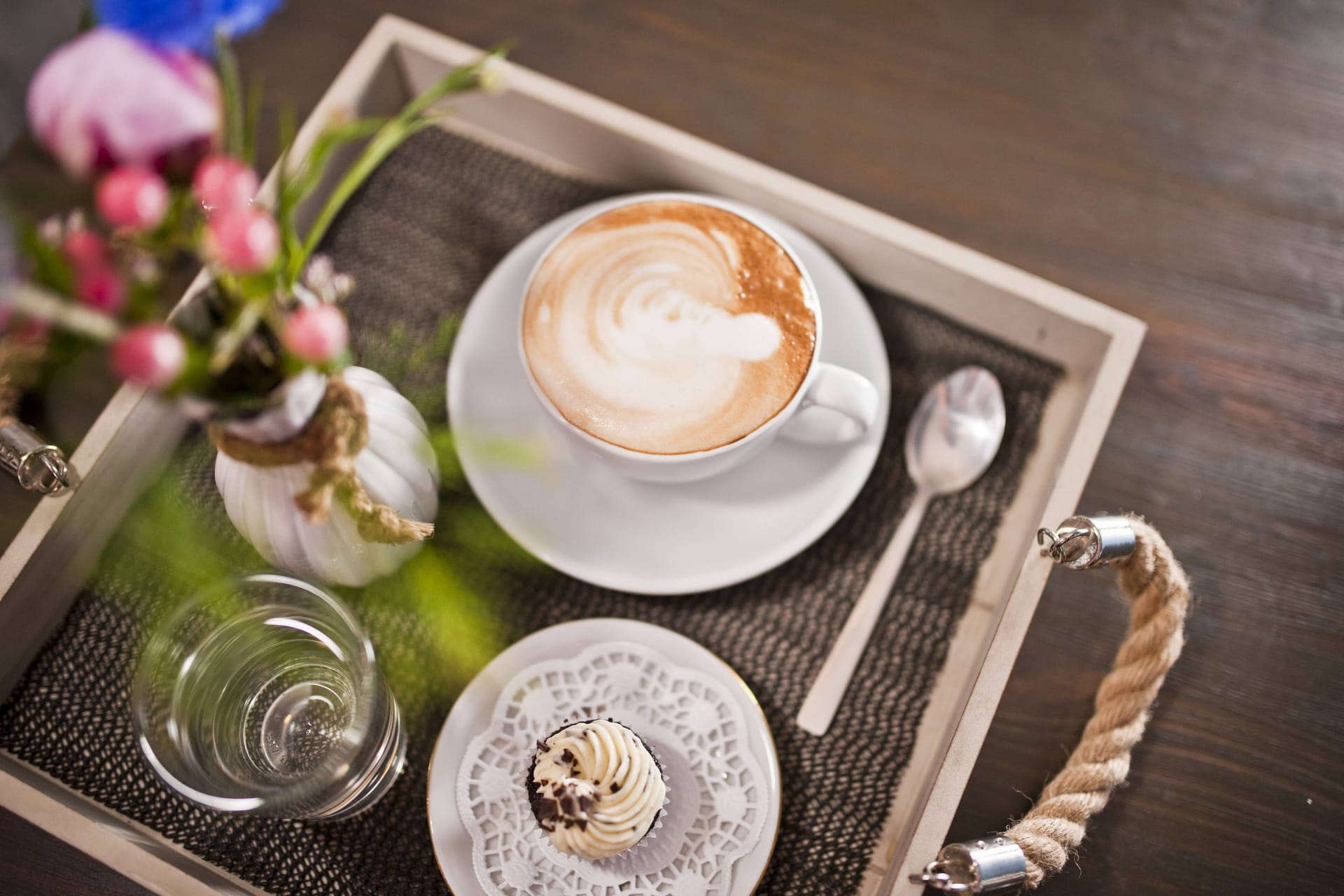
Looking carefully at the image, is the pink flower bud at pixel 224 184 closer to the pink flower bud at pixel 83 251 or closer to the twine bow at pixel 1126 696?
the pink flower bud at pixel 83 251

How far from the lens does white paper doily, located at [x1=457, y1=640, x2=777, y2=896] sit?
2.25 feet

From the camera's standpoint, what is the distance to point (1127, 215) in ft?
3.12

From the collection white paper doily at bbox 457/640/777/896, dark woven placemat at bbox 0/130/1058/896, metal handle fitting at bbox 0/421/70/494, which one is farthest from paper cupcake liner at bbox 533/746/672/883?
metal handle fitting at bbox 0/421/70/494

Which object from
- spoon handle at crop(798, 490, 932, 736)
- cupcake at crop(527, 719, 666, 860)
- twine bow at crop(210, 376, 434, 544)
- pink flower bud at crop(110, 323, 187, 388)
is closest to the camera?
pink flower bud at crop(110, 323, 187, 388)

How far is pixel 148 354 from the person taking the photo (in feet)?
1.30

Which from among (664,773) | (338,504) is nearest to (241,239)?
(338,504)

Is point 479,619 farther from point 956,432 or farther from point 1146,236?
point 1146,236

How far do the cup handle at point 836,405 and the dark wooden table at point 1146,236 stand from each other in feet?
0.84

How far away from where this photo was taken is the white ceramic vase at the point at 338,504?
64 centimetres

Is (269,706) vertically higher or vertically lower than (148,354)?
lower

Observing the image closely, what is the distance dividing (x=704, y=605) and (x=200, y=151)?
1.68 ft

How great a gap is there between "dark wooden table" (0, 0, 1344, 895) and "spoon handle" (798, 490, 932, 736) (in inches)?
5.4

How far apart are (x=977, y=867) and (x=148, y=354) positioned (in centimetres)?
57

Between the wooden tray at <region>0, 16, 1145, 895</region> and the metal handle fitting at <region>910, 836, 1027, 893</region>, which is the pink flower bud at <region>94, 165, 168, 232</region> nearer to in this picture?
the wooden tray at <region>0, 16, 1145, 895</region>
